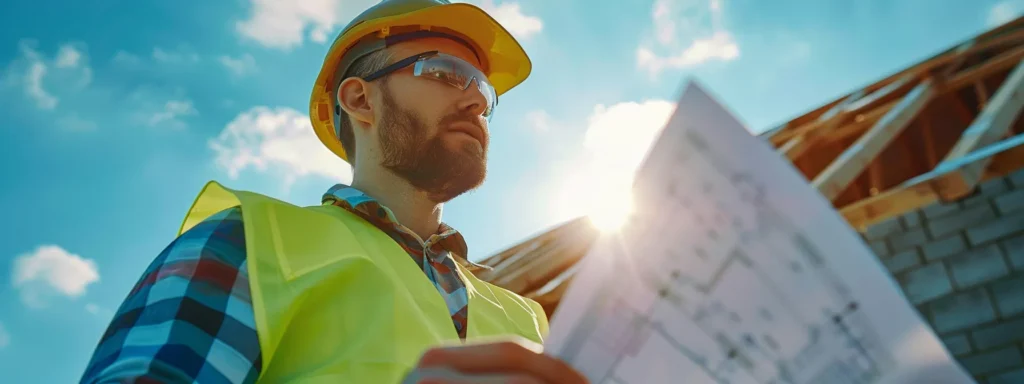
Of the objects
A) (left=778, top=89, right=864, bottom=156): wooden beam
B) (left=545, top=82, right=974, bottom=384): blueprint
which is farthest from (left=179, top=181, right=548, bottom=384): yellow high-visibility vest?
(left=778, top=89, right=864, bottom=156): wooden beam

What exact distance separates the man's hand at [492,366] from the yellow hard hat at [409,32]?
1249 millimetres

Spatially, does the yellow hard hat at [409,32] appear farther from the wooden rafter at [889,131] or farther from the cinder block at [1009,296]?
the cinder block at [1009,296]

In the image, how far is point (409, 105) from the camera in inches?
65.4

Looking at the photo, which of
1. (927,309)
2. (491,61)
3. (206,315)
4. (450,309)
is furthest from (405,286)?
(927,309)

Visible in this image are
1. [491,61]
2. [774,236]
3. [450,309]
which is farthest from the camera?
[491,61]

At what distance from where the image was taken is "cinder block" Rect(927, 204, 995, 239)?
2.95m

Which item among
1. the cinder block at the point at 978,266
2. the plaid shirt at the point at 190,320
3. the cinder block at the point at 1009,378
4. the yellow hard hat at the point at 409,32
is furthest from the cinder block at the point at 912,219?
the plaid shirt at the point at 190,320

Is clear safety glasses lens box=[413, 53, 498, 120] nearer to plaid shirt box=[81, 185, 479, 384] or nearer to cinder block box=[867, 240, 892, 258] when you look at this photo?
plaid shirt box=[81, 185, 479, 384]

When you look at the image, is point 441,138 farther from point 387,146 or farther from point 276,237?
point 276,237

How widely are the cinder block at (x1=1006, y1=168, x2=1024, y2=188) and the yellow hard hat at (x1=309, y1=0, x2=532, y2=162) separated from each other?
6.83 feet

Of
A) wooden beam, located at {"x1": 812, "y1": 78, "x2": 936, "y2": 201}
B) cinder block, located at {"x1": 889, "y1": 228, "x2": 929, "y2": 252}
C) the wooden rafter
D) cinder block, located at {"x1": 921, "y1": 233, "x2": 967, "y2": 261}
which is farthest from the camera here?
the wooden rafter

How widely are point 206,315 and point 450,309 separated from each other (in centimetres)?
45

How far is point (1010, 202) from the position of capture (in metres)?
2.90

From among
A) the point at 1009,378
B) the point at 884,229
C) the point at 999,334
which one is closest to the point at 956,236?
the point at 884,229
